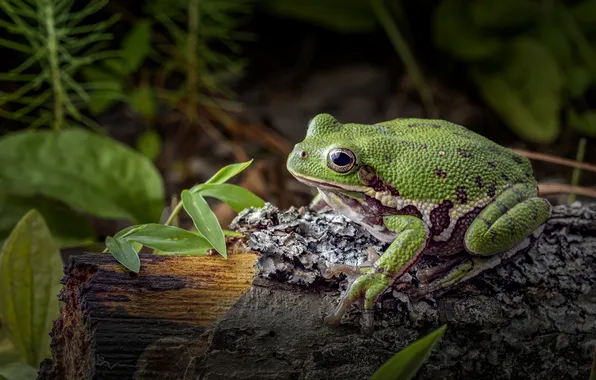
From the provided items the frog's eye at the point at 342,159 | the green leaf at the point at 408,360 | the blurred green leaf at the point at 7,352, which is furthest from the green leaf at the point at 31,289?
the green leaf at the point at 408,360

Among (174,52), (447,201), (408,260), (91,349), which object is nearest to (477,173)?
(447,201)

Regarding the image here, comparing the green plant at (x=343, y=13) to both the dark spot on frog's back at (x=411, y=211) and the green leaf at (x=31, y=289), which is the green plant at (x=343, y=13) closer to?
the dark spot on frog's back at (x=411, y=211)

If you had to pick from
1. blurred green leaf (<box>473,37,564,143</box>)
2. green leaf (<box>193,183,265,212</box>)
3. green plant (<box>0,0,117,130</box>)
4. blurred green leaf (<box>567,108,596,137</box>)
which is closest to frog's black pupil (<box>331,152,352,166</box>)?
green leaf (<box>193,183,265,212</box>)

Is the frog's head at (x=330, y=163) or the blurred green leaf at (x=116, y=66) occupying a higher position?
the blurred green leaf at (x=116, y=66)

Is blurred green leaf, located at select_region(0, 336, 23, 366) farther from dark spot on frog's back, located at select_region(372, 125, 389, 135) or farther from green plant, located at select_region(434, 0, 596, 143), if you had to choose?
green plant, located at select_region(434, 0, 596, 143)

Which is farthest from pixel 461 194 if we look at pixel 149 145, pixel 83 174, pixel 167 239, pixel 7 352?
pixel 149 145

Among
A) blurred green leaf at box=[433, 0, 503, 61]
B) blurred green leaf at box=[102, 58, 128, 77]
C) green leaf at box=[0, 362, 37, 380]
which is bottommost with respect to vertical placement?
green leaf at box=[0, 362, 37, 380]

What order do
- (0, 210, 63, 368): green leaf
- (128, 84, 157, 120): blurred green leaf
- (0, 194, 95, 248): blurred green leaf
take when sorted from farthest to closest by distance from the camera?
(128, 84, 157, 120): blurred green leaf
(0, 194, 95, 248): blurred green leaf
(0, 210, 63, 368): green leaf

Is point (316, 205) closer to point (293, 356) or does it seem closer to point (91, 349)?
point (293, 356)
